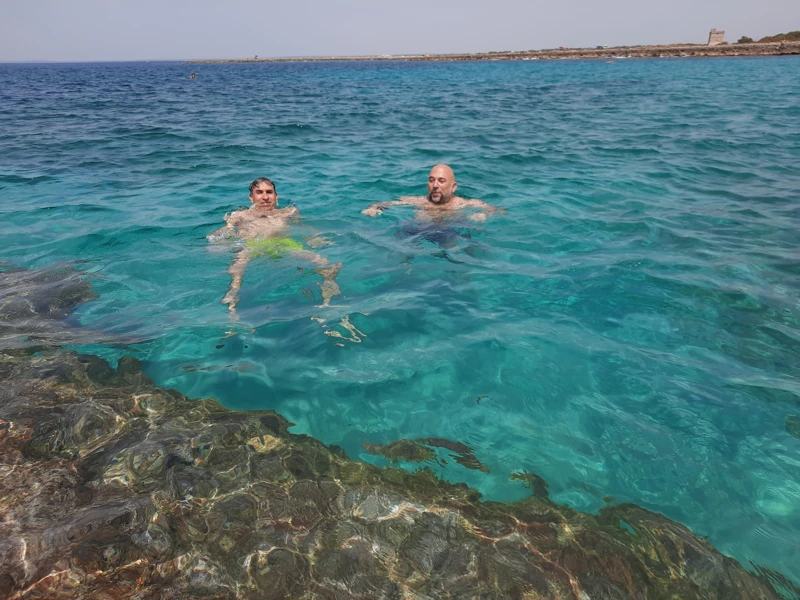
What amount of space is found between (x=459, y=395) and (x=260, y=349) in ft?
6.31

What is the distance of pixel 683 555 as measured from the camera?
9.00 feet

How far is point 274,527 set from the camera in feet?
9.20

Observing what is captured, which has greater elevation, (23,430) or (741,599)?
(23,430)

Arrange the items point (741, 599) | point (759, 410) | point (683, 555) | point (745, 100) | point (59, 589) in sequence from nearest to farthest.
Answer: point (59, 589) → point (741, 599) → point (683, 555) → point (759, 410) → point (745, 100)

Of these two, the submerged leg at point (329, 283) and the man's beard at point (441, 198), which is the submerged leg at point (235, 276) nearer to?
the submerged leg at point (329, 283)

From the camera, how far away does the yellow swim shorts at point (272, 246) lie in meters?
6.34

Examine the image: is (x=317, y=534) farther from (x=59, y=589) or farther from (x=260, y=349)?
(x=260, y=349)

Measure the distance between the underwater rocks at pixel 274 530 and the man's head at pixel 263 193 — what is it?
4302mm

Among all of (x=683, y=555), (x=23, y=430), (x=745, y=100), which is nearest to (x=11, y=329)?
(x=23, y=430)

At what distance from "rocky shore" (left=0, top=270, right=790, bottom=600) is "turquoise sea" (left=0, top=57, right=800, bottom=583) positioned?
219 mm

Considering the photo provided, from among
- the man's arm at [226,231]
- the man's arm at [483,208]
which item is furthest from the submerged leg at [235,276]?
the man's arm at [483,208]

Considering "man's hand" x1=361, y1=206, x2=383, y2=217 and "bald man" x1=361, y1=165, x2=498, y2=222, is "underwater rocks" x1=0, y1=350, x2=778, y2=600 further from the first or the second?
"bald man" x1=361, y1=165, x2=498, y2=222

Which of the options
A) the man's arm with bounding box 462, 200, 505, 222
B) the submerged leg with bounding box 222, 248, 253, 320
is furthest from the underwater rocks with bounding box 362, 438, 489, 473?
the man's arm with bounding box 462, 200, 505, 222

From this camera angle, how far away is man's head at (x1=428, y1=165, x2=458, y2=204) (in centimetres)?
750
